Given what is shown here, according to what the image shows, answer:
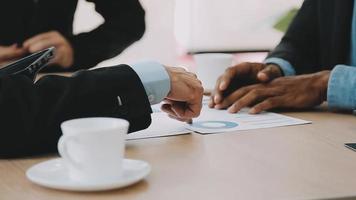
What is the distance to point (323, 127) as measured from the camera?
1.37 m

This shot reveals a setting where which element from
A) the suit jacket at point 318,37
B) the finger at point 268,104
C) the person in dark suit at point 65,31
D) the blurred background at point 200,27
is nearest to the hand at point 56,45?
the person in dark suit at point 65,31

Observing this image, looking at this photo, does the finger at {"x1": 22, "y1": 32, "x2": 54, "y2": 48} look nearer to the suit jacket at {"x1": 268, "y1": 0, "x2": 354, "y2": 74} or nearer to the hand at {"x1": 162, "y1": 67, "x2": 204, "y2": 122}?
the suit jacket at {"x1": 268, "y1": 0, "x2": 354, "y2": 74}

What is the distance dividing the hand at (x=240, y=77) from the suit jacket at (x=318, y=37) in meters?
0.18

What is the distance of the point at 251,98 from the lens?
5.23 ft

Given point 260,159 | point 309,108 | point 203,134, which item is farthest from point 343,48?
point 260,159

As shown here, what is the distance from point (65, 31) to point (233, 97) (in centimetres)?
137

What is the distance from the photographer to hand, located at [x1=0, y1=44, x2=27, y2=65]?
8.07ft

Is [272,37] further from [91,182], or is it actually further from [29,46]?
[91,182]

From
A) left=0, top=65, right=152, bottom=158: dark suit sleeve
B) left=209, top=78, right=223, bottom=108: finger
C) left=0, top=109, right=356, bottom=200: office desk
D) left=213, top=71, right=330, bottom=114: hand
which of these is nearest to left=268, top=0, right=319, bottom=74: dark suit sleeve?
left=213, top=71, right=330, bottom=114: hand

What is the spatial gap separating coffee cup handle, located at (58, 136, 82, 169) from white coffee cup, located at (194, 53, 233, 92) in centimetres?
105

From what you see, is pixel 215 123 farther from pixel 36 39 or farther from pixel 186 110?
pixel 36 39

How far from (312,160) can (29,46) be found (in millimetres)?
1671

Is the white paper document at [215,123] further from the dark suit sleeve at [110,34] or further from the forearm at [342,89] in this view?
the dark suit sleeve at [110,34]

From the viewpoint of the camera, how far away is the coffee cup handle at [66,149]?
853 millimetres
